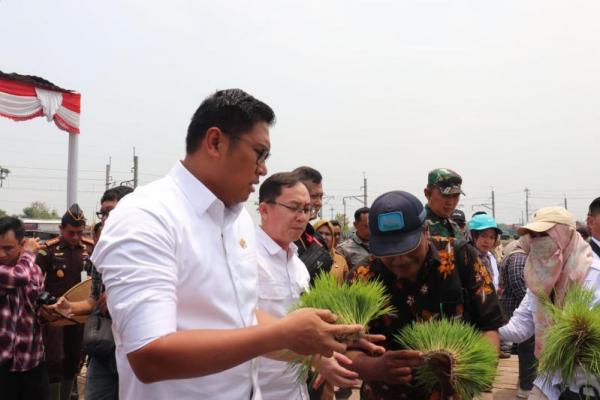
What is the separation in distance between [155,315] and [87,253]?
5.13 m

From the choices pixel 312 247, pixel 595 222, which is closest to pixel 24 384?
pixel 312 247

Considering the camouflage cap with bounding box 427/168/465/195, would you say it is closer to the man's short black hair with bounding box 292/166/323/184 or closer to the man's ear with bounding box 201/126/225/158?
the man's short black hair with bounding box 292/166/323/184

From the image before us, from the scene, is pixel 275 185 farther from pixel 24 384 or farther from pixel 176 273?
pixel 24 384

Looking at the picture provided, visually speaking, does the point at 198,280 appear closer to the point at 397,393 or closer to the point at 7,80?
the point at 397,393

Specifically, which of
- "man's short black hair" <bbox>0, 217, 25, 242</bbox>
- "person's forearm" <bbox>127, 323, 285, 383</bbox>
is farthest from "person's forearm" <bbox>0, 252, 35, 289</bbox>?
"person's forearm" <bbox>127, 323, 285, 383</bbox>

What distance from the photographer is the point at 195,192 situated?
156 centimetres

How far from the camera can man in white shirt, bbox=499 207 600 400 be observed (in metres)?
2.57

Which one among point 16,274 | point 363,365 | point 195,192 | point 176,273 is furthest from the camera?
point 16,274

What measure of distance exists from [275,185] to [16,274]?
2241 mm

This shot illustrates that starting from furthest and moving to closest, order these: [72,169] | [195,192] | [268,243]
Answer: [72,169] → [268,243] → [195,192]

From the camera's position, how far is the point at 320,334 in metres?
1.32

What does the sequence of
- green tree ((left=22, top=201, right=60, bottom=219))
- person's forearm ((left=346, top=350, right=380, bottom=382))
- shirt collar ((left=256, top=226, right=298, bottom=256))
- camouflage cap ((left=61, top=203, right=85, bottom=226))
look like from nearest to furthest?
person's forearm ((left=346, top=350, right=380, bottom=382)) < shirt collar ((left=256, top=226, right=298, bottom=256)) < camouflage cap ((left=61, top=203, right=85, bottom=226)) < green tree ((left=22, top=201, right=60, bottom=219))

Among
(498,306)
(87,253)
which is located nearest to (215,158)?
(498,306)

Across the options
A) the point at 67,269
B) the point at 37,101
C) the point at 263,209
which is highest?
the point at 37,101
